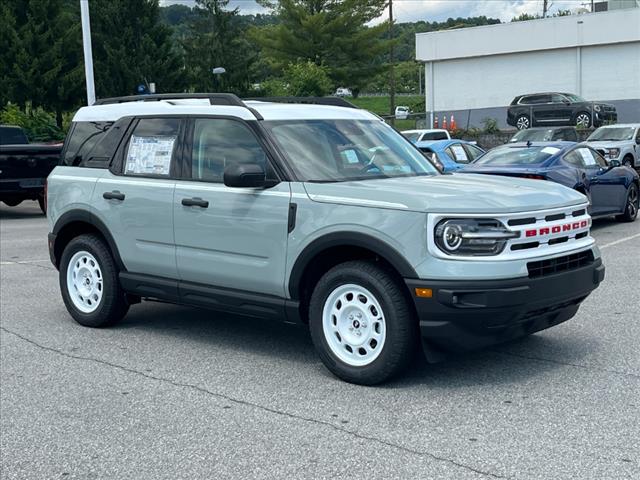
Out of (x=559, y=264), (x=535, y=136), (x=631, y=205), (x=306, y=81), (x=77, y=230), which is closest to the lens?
(x=559, y=264)

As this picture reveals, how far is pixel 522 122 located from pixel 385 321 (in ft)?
108

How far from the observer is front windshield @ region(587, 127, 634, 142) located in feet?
85.0

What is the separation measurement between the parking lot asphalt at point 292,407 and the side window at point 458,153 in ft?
38.9

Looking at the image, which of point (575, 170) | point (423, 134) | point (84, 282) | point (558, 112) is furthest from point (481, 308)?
point (558, 112)

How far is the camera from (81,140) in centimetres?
798

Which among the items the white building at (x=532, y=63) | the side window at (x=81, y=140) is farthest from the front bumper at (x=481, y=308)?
the white building at (x=532, y=63)

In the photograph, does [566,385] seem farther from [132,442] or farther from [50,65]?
[50,65]

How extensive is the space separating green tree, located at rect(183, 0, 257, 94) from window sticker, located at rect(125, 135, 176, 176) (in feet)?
151

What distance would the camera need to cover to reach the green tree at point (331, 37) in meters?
62.2

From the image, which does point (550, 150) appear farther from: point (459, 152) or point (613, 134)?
point (613, 134)

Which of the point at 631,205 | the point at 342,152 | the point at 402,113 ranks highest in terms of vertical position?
the point at 402,113

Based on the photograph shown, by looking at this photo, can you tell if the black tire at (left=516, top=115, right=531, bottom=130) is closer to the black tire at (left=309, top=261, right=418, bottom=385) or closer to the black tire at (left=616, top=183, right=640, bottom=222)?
the black tire at (left=616, top=183, right=640, bottom=222)

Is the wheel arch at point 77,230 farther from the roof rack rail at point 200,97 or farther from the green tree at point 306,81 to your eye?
the green tree at point 306,81

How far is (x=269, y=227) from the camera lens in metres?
6.25
